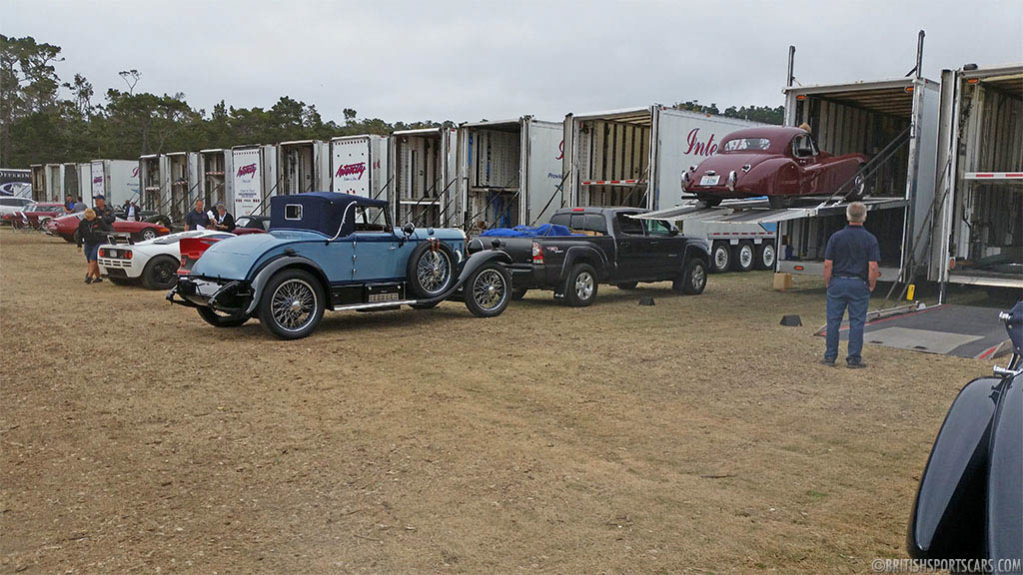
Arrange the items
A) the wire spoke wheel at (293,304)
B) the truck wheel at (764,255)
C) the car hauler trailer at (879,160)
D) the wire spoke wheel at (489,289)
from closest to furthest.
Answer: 1. the wire spoke wheel at (293,304)
2. the wire spoke wheel at (489,289)
3. the car hauler trailer at (879,160)
4. the truck wheel at (764,255)

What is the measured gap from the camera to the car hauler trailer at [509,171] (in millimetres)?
18609

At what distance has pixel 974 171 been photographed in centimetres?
1250

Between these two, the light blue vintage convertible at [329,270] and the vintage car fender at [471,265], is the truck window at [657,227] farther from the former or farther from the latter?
the light blue vintage convertible at [329,270]

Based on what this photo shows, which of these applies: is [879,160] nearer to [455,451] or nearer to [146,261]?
[455,451]

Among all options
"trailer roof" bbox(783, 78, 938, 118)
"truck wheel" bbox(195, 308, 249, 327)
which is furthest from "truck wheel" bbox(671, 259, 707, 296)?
"truck wheel" bbox(195, 308, 249, 327)

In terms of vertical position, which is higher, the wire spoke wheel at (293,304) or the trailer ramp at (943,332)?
the wire spoke wheel at (293,304)

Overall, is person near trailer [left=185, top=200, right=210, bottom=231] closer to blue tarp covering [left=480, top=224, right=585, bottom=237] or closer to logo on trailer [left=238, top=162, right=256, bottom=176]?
blue tarp covering [left=480, top=224, right=585, bottom=237]

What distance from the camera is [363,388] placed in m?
7.15

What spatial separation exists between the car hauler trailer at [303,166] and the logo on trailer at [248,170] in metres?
1.70

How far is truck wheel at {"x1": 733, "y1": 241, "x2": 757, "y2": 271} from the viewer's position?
19.6m

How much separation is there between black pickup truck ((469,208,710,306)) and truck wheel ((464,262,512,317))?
52 cm

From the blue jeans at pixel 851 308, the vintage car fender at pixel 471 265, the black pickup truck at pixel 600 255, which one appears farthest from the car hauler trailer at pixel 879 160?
the vintage car fender at pixel 471 265

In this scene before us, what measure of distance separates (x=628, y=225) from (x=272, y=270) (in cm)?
655

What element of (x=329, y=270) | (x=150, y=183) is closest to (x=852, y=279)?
(x=329, y=270)
